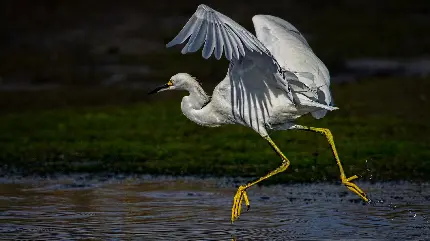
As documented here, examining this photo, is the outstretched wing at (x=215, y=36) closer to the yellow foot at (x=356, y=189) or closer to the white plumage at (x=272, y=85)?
the white plumage at (x=272, y=85)

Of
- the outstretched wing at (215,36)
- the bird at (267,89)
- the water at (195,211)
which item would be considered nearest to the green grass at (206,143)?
the water at (195,211)

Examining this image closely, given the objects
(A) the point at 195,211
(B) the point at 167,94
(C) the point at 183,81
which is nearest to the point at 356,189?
(A) the point at 195,211

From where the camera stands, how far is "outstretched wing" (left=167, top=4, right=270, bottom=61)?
25.5 ft

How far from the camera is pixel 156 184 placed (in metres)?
10.8

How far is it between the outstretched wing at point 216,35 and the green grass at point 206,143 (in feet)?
10.8

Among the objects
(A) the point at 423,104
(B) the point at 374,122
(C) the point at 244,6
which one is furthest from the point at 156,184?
(C) the point at 244,6

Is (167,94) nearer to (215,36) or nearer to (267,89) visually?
(267,89)

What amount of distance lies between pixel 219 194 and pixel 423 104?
6197mm

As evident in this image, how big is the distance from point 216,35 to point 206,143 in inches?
208

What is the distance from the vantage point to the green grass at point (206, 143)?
1156cm

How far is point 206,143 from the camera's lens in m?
13.1

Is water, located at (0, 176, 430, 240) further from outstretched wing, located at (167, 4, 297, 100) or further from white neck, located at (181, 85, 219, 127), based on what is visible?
outstretched wing, located at (167, 4, 297, 100)

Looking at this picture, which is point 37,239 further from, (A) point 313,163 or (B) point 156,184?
(A) point 313,163

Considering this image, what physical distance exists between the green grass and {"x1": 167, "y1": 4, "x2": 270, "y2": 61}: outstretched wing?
3.28m
